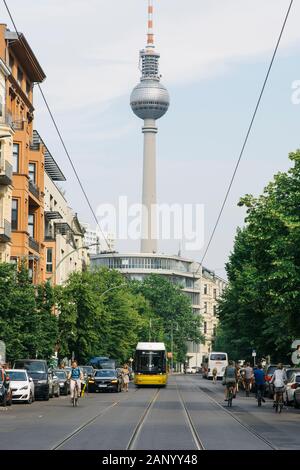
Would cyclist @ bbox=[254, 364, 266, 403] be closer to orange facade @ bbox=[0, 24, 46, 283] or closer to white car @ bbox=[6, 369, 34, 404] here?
white car @ bbox=[6, 369, 34, 404]

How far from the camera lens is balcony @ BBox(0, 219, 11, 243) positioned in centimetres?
6200

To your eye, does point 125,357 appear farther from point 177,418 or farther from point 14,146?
point 177,418

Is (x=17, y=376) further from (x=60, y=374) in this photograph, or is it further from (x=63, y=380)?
(x=60, y=374)

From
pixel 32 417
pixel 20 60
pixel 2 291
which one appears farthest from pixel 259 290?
pixel 20 60

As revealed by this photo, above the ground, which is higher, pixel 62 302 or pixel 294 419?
pixel 62 302

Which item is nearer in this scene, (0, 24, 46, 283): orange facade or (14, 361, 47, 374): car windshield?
(14, 361, 47, 374): car windshield

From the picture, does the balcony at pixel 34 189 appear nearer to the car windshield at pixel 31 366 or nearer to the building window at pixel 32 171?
the building window at pixel 32 171

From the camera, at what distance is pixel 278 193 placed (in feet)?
153

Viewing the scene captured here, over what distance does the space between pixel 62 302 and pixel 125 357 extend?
32.1 meters

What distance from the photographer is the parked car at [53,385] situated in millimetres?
52072

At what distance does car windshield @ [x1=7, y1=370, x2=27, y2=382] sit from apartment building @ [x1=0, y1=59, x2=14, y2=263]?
1826 centimetres

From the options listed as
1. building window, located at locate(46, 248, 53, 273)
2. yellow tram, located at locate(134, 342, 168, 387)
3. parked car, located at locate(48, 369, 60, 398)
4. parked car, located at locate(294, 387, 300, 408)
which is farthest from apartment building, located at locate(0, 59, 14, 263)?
building window, located at locate(46, 248, 53, 273)

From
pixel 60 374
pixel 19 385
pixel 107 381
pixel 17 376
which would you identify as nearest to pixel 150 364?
pixel 107 381

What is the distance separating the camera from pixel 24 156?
72.2 m
